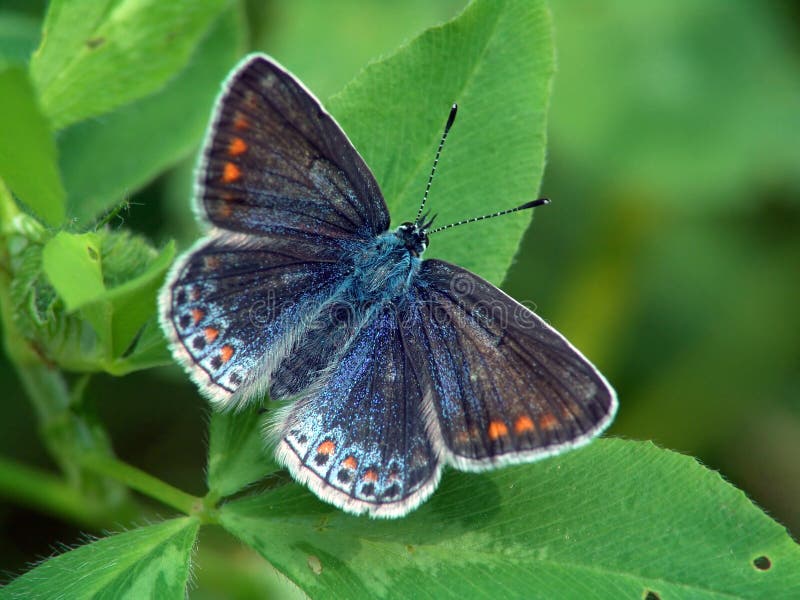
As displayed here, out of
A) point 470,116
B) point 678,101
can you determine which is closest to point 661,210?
point 678,101

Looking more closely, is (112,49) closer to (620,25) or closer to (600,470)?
(600,470)

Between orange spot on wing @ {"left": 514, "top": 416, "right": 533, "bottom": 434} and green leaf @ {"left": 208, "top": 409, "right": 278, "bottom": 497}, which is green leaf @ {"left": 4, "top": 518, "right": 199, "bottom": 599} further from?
orange spot on wing @ {"left": 514, "top": 416, "right": 533, "bottom": 434}

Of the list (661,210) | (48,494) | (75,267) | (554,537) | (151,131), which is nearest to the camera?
(75,267)

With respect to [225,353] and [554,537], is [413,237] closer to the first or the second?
[225,353]

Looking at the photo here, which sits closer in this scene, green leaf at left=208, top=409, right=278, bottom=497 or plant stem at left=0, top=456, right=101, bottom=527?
green leaf at left=208, top=409, right=278, bottom=497

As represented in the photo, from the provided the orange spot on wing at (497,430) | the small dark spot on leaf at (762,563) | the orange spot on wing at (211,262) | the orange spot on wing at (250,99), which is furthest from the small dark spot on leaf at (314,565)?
the orange spot on wing at (250,99)

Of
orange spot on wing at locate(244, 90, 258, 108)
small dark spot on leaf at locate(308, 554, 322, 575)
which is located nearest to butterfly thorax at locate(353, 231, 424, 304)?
orange spot on wing at locate(244, 90, 258, 108)

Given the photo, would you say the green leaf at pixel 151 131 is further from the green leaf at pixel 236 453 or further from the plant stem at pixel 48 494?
the green leaf at pixel 236 453
